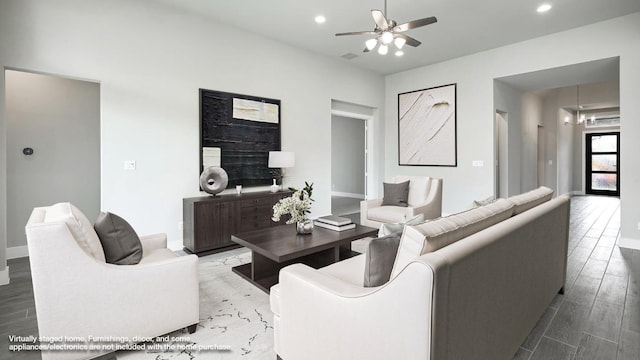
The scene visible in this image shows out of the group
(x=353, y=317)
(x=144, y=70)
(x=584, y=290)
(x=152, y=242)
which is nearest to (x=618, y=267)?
(x=584, y=290)

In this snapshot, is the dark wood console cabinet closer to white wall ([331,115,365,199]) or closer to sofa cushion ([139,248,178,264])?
sofa cushion ([139,248,178,264])

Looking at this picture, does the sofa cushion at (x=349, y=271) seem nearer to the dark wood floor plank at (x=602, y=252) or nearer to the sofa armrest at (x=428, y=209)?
the sofa armrest at (x=428, y=209)

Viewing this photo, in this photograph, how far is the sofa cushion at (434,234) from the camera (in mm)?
1253

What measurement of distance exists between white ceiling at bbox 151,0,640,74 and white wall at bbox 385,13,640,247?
0.21 meters

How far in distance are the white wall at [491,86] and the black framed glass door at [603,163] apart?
737 cm

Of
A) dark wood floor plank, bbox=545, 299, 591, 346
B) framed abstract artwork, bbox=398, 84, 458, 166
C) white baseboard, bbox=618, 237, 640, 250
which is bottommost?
dark wood floor plank, bbox=545, 299, 591, 346

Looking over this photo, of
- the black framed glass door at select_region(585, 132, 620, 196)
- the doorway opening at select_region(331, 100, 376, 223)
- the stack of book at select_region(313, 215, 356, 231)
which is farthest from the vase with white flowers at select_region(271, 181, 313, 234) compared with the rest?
the black framed glass door at select_region(585, 132, 620, 196)

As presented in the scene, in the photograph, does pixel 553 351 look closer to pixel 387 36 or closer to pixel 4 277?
pixel 387 36

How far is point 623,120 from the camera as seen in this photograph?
4.20m

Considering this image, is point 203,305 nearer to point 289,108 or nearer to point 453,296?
point 453,296

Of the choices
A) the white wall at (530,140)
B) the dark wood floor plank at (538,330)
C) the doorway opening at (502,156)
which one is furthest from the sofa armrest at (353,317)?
the white wall at (530,140)

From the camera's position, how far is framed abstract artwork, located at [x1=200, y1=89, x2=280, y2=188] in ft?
14.1

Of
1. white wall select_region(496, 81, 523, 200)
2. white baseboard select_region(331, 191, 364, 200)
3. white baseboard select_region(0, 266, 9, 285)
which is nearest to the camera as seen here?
white baseboard select_region(0, 266, 9, 285)

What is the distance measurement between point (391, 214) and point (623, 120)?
3.41 m
